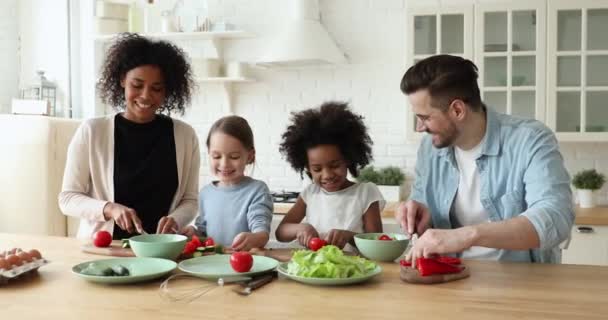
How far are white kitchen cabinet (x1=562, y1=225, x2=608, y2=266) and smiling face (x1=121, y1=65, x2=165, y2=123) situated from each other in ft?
7.25

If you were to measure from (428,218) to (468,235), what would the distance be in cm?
36

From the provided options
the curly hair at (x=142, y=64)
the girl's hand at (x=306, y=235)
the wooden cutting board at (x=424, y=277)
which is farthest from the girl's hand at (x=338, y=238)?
the curly hair at (x=142, y=64)

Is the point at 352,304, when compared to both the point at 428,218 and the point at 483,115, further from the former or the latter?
the point at 483,115

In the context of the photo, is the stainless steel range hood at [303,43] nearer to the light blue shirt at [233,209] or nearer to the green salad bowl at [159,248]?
the light blue shirt at [233,209]

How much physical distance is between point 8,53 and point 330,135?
9.80ft

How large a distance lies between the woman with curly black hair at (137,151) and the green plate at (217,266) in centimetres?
59

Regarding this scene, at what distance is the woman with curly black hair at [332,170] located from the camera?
2.19 meters

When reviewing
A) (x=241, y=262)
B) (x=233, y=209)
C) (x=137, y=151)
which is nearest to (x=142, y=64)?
(x=137, y=151)

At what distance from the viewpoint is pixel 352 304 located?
50.1 inches

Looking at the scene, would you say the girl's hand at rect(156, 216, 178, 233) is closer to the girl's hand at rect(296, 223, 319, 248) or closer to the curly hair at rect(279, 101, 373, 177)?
the girl's hand at rect(296, 223, 319, 248)

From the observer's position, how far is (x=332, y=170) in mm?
2178

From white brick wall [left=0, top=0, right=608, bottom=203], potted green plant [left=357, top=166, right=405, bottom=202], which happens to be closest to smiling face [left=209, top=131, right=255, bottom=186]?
potted green plant [left=357, top=166, right=405, bottom=202]

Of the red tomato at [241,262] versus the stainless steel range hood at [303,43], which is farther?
the stainless steel range hood at [303,43]

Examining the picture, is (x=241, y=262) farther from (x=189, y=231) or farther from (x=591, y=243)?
(x=591, y=243)
